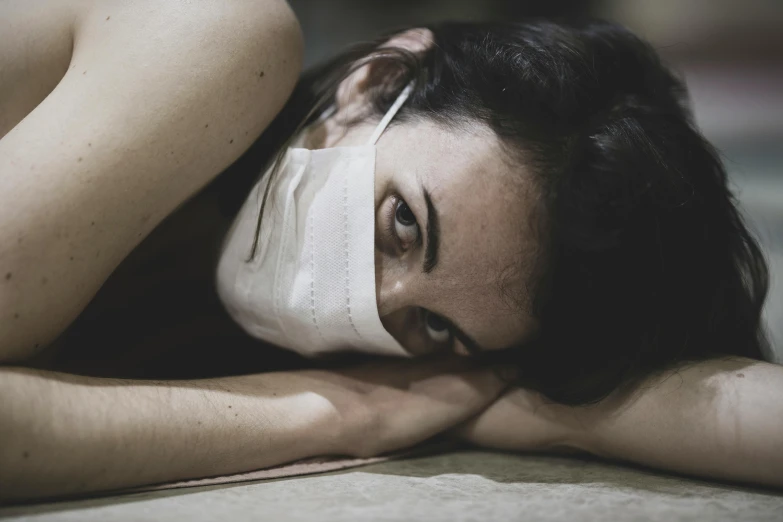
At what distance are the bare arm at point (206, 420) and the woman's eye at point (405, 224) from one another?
0.22 meters

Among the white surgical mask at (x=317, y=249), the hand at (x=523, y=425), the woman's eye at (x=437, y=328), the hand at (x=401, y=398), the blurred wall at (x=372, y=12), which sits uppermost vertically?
the blurred wall at (x=372, y=12)

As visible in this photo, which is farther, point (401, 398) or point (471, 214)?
point (401, 398)

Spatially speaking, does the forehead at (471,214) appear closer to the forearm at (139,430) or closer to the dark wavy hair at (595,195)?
the dark wavy hair at (595,195)

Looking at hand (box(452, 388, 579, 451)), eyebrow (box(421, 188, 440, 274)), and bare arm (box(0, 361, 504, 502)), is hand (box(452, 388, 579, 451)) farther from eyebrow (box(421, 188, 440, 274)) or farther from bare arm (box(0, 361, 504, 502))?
eyebrow (box(421, 188, 440, 274))

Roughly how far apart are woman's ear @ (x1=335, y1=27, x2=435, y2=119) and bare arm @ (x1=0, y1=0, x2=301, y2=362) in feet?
0.38

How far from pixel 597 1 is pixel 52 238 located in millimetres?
2842

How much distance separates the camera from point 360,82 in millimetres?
991

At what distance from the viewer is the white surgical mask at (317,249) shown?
0.88 m

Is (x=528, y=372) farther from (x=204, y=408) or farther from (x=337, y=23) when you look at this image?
(x=337, y=23)

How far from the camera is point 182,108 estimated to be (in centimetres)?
79

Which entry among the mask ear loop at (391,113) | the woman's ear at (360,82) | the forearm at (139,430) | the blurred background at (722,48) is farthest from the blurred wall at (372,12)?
the forearm at (139,430)

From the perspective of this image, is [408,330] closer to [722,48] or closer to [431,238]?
[431,238]

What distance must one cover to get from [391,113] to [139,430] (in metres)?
0.50

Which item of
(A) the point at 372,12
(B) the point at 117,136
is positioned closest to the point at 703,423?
(B) the point at 117,136
